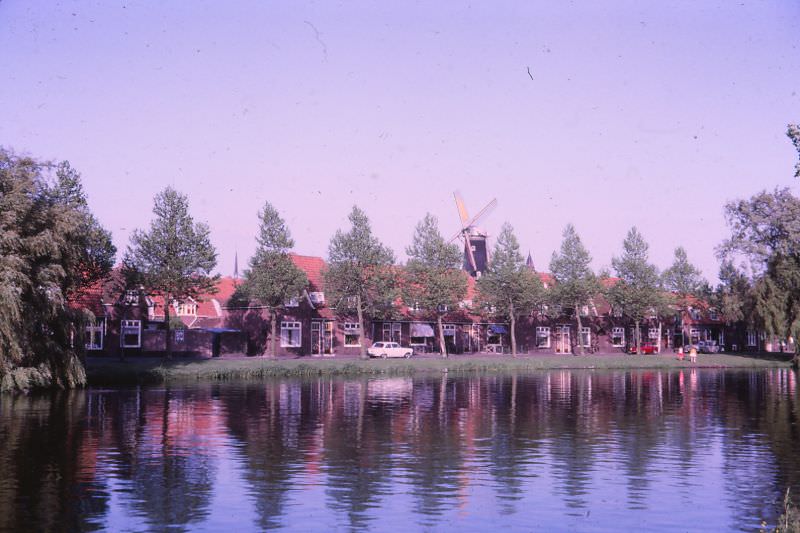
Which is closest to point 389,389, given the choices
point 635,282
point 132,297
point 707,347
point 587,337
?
point 132,297

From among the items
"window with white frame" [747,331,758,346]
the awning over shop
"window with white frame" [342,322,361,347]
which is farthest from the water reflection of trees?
"window with white frame" [747,331,758,346]

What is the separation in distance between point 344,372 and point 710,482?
144 ft

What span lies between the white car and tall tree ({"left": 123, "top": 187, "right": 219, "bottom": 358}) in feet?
67.8

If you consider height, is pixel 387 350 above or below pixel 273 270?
below

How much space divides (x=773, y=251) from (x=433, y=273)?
1192 inches

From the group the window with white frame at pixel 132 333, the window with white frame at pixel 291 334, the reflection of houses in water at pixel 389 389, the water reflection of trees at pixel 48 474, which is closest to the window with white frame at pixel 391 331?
the window with white frame at pixel 291 334

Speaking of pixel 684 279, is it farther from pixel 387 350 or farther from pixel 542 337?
pixel 387 350

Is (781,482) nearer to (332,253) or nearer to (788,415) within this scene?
(788,415)

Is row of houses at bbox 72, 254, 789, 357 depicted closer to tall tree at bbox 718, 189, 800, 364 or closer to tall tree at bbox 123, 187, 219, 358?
tall tree at bbox 123, 187, 219, 358

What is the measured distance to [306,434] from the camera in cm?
2720

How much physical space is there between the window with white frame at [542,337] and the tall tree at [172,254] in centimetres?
4588

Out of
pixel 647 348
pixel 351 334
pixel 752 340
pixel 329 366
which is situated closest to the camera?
pixel 329 366

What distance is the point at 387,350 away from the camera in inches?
3135

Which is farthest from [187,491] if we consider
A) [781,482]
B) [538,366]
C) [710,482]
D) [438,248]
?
[438,248]
